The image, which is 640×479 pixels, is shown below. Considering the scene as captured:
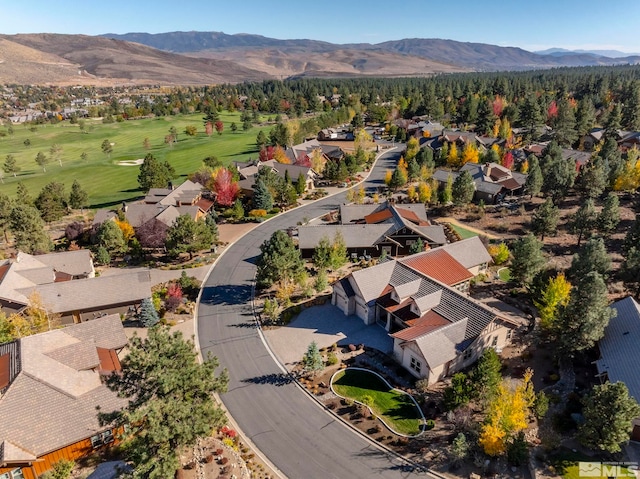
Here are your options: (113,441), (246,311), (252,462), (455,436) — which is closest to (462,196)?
(246,311)

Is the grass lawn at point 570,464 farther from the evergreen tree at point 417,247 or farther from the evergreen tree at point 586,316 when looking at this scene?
the evergreen tree at point 417,247

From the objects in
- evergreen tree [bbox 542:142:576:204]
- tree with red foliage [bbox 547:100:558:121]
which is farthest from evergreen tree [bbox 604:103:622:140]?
evergreen tree [bbox 542:142:576:204]

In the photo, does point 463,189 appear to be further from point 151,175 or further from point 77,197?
point 77,197

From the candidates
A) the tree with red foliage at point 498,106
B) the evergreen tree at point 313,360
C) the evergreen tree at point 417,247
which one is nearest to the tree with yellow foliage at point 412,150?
the evergreen tree at point 417,247

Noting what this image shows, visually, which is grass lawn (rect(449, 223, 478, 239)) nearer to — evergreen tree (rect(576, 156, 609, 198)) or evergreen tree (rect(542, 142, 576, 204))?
evergreen tree (rect(542, 142, 576, 204))

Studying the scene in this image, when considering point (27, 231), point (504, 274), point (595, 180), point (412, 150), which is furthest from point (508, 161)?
point (27, 231)

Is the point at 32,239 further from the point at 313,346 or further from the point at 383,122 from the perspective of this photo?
the point at 383,122

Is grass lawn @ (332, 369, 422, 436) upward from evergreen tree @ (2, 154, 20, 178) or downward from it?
downward
